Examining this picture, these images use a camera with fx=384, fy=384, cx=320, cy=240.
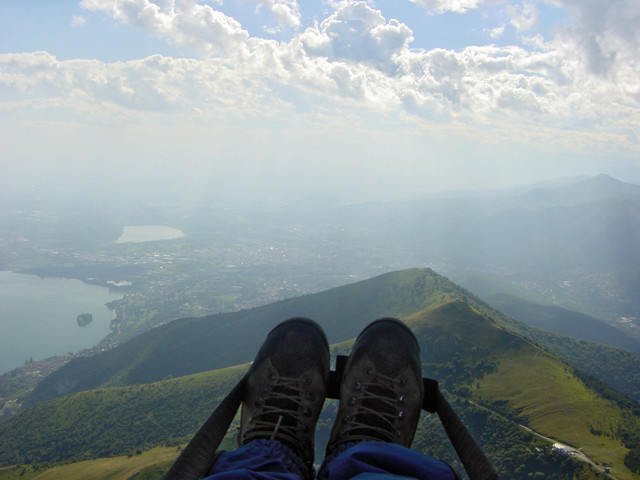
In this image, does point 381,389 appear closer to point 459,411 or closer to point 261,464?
point 261,464

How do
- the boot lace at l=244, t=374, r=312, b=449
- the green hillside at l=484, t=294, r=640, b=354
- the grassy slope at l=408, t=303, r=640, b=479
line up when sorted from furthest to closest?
the green hillside at l=484, t=294, r=640, b=354 < the grassy slope at l=408, t=303, r=640, b=479 < the boot lace at l=244, t=374, r=312, b=449

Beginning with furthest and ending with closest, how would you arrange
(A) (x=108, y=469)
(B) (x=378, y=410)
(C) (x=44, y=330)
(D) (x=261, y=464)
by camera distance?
(C) (x=44, y=330)
(A) (x=108, y=469)
(B) (x=378, y=410)
(D) (x=261, y=464)

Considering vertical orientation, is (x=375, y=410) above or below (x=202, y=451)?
below

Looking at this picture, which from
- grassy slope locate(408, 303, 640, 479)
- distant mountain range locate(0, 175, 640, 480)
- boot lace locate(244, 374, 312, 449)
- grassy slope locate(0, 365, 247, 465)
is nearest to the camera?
boot lace locate(244, 374, 312, 449)

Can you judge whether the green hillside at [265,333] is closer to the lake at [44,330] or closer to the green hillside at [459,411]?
the green hillside at [459,411]

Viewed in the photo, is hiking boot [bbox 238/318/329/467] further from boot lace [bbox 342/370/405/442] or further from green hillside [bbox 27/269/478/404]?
green hillside [bbox 27/269/478/404]

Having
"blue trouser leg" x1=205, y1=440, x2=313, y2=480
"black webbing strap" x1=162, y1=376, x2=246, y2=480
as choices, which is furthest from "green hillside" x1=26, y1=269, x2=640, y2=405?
"black webbing strap" x1=162, y1=376, x2=246, y2=480

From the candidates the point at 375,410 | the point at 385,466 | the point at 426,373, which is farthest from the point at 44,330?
the point at 385,466
